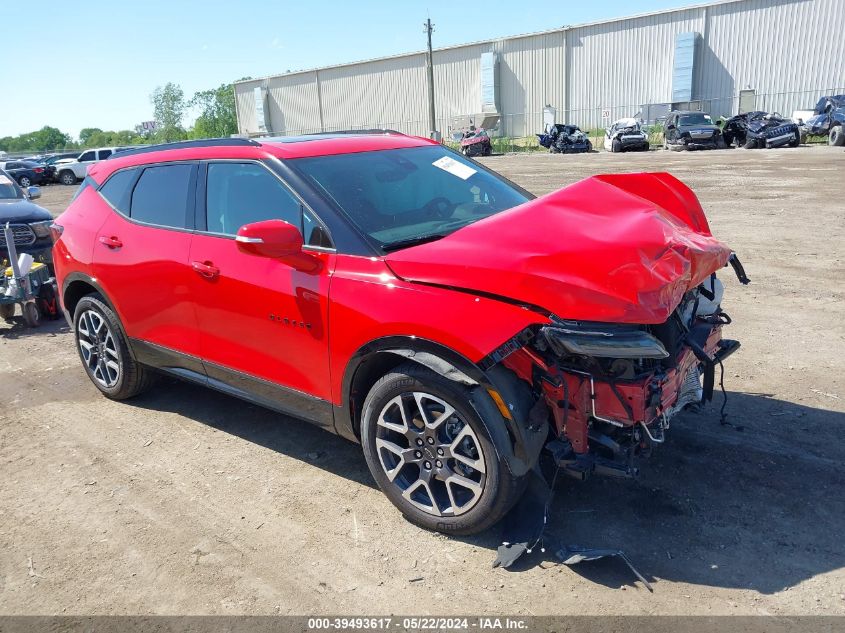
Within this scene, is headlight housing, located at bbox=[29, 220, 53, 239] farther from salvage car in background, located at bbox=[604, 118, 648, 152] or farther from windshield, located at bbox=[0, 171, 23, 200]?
salvage car in background, located at bbox=[604, 118, 648, 152]

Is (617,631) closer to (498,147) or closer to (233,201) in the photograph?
(233,201)

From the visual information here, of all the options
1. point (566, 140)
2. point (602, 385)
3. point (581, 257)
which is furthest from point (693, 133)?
point (602, 385)

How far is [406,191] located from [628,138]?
32.8 meters

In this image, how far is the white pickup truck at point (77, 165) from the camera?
36.2 m

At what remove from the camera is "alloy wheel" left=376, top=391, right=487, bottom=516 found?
3225 mm

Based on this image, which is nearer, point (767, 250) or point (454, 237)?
point (454, 237)

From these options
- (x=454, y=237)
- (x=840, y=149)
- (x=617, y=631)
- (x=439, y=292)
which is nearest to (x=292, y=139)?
(x=454, y=237)

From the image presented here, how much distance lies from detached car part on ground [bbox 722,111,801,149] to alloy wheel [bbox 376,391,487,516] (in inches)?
1214

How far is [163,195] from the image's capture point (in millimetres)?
4645

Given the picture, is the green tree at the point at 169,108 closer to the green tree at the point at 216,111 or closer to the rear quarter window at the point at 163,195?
the green tree at the point at 216,111

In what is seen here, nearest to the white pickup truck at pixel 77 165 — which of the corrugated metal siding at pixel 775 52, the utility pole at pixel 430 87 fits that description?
the utility pole at pixel 430 87

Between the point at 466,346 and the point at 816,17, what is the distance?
44664 millimetres

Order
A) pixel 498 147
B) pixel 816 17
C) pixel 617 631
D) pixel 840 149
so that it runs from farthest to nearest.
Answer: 1. pixel 498 147
2. pixel 816 17
3. pixel 840 149
4. pixel 617 631

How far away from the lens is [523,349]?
10.3 feet
